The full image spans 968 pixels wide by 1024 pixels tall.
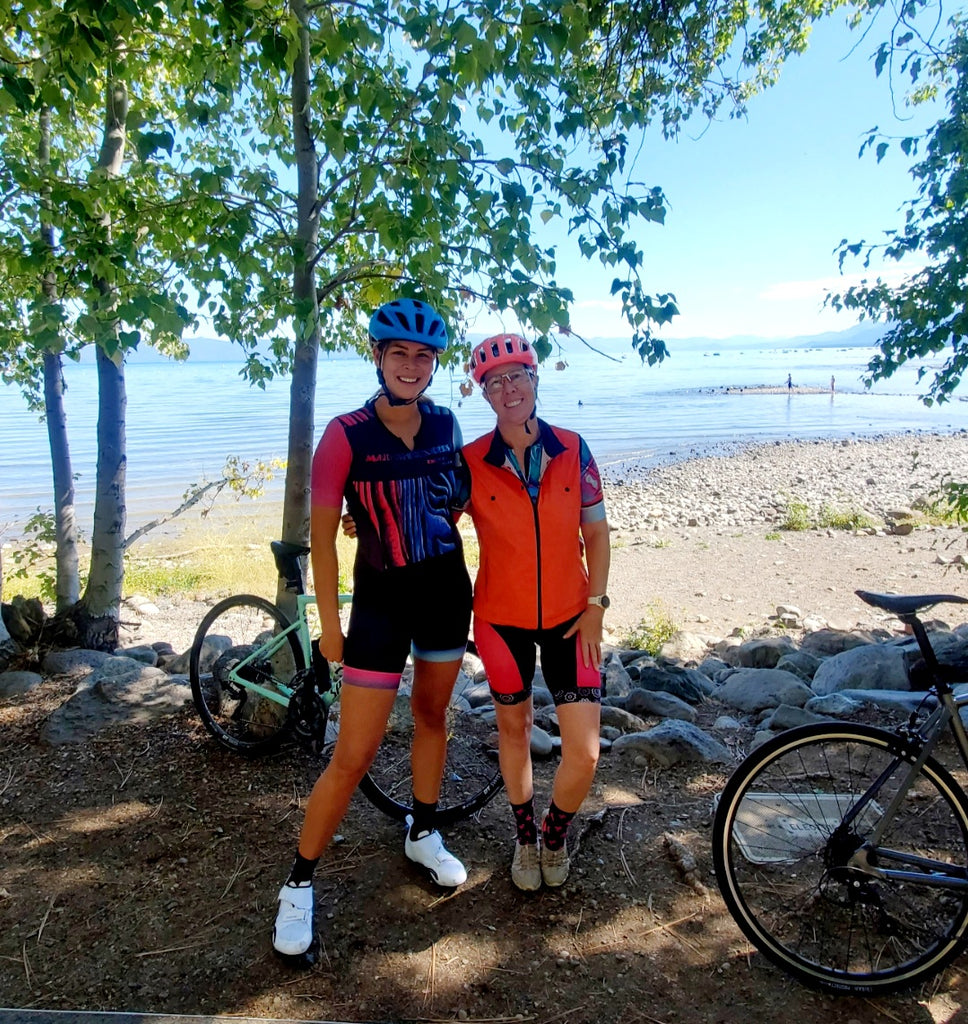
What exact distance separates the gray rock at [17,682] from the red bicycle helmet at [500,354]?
4.44 metres

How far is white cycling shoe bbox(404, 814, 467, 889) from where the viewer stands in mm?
3180

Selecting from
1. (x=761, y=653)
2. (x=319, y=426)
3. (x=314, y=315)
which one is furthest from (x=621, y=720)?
(x=319, y=426)

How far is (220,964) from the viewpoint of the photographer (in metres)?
2.75

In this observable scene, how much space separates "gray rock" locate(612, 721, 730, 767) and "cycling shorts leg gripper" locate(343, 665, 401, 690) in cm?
223

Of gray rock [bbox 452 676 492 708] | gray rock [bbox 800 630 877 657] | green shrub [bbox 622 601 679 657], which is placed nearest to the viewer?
gray rock [bbox 452 676 492 708]

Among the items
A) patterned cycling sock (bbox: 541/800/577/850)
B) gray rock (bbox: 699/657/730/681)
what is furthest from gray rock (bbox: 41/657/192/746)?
gray rock (bbox: 699/657/730/681)

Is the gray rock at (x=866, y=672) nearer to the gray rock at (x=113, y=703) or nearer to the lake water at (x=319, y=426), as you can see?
the lake water at (x=319, y=426)

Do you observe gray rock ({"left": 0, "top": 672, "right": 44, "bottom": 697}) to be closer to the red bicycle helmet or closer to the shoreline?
the shoreline

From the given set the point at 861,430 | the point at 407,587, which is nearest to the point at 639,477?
the point at 861,430

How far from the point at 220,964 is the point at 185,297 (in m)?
3.10

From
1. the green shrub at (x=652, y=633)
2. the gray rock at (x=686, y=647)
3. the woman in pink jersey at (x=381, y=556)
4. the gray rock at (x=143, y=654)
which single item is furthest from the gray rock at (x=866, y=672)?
the gray rock at (x=143, y=654)

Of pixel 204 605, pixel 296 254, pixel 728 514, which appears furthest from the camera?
pixel 728 514

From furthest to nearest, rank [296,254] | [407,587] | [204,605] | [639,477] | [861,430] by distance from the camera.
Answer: [861,430], [639,477], [204,605], [296,254], [407,587]

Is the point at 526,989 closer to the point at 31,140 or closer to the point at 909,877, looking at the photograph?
the point at 909,877
